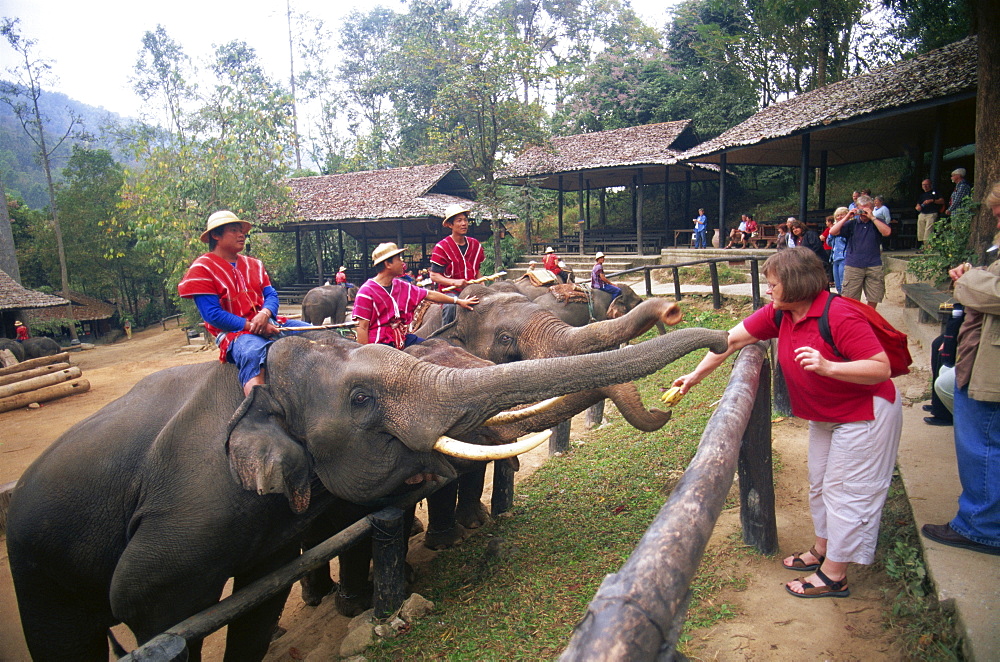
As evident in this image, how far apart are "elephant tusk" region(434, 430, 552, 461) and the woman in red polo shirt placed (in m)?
1.17

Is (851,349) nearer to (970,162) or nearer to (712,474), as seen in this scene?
(712,474)

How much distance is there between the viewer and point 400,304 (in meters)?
4.87

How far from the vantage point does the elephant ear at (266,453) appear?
2.72 metres

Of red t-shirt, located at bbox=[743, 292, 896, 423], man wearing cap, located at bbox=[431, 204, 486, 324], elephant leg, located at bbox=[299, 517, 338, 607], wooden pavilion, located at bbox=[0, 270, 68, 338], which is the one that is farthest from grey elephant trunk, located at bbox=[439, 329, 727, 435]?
wooden pavilion, located at bbox=[0, 270, 68, 338]

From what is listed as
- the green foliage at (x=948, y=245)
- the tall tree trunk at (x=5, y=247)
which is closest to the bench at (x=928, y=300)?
the green foliage at (x=948, y=245)

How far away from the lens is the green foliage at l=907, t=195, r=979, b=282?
27.6 ft

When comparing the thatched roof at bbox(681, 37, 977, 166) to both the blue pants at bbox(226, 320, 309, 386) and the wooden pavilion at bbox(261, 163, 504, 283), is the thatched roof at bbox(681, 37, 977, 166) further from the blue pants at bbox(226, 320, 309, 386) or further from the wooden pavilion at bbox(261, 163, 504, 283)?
the blue pants at bbox(226, 320, 309, 386)

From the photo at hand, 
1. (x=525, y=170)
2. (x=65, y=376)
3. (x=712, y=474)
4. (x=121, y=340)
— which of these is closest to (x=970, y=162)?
(x=525, y=170)

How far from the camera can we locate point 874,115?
43.3 feet

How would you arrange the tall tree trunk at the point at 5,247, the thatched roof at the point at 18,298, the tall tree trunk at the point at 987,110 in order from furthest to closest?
A: the tall tree trunk at the point at 5,247
the thatched roof at the point at 18,298
the tall tree trunk at the point at 987,110

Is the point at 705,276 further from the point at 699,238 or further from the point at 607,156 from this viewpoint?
the point at 607,156

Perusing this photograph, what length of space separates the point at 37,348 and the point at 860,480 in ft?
70.7

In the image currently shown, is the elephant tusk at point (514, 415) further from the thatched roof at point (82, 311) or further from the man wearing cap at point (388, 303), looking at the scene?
the thatched roof at point (82, 311)

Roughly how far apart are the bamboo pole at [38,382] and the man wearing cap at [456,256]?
12.2 m
